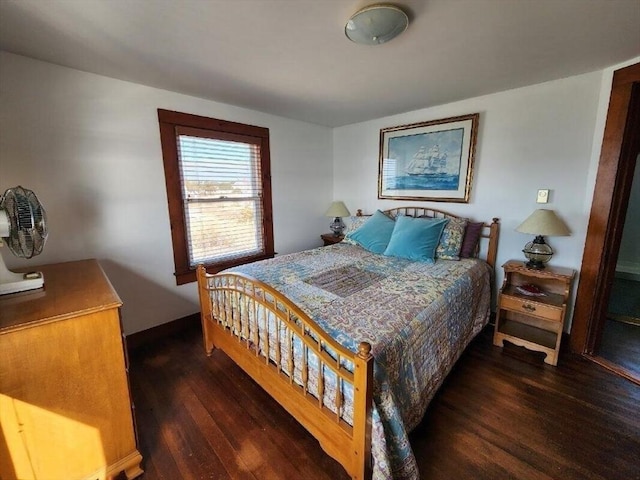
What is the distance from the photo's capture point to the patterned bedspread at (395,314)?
3.87 feet

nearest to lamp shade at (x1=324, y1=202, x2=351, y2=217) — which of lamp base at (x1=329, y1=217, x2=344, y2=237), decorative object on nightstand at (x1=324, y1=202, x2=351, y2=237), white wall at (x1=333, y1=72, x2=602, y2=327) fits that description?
decorative object on nightstand at (x1=324, y1=202, x2=351, y2=237)

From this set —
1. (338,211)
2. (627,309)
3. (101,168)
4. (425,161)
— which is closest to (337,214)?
(338,211)

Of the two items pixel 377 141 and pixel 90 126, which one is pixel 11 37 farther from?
pixel 377 141

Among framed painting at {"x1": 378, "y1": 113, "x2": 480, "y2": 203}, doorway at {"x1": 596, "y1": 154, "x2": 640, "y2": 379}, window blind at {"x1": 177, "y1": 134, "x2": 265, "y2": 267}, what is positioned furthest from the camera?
framed painting at {"x1": 378, "y1": 113, "x2": 480, "y2": 203}

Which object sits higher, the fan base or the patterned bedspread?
the fan base

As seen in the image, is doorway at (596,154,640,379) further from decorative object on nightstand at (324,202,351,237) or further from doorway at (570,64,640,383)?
decorative object on nightstand at (324,202,351,237)

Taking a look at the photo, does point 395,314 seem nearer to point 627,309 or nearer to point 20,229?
point 20,229

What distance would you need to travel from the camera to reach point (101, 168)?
215 cm

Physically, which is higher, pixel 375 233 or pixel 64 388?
pixel 375 233

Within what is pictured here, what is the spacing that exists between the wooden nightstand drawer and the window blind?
2.54 meters

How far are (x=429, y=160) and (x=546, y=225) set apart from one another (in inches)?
50.6

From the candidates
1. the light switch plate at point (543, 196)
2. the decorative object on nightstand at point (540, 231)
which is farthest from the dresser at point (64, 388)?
the light switch plate at point (543, 196)

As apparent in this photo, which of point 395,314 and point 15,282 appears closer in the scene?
point 15,282

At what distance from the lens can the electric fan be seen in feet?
4.27
